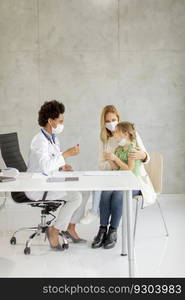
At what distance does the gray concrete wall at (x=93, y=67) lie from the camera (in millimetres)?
6504

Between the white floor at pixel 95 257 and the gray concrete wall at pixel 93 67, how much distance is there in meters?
1.47

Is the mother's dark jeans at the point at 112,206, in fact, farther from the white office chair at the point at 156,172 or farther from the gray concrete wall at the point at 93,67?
the gray concrete wall at the point at 93,67

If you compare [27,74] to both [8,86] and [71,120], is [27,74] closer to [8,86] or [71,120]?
[8,86]

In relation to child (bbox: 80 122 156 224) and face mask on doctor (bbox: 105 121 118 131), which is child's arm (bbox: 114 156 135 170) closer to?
child (bbox: 80 122 156 224)

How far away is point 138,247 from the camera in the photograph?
15.2ft

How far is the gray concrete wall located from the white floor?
147 cm

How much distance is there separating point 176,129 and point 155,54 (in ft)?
3.19

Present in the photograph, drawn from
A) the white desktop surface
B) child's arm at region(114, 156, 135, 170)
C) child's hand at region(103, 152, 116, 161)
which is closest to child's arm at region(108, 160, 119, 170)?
child's arm at region(114, 156, 135, 170)

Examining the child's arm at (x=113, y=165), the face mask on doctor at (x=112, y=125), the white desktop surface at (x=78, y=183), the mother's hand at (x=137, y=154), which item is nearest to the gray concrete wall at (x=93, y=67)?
the face mask on doctor at (x=112, y=125)

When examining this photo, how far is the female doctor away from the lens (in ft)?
14.1

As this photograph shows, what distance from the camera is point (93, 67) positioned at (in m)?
6.56

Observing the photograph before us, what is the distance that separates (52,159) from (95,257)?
87cm

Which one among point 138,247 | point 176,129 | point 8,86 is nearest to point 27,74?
point 8,86

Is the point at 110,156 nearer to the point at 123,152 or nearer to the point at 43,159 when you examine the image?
the point at 123,152
